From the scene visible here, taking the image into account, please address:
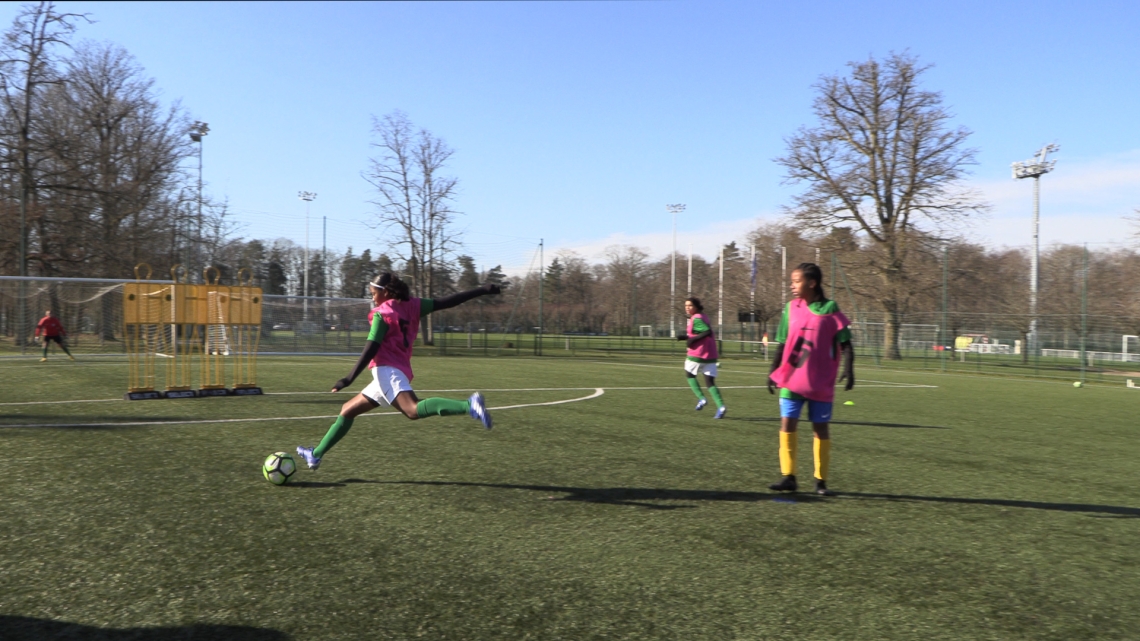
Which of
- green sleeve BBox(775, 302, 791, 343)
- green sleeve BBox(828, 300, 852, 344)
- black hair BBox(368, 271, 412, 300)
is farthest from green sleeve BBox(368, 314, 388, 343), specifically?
green sleeve BBox(828, 300, 852, 344)

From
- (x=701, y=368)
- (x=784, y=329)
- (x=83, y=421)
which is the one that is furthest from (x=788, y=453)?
(x=83, y=421)

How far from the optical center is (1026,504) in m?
6.47

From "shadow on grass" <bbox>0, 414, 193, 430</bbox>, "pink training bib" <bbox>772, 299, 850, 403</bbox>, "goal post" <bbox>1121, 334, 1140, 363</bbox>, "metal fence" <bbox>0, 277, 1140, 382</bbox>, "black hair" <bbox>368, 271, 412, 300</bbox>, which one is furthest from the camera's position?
"metal fence" <bbox>0, 277, 1140, 382</bbox>

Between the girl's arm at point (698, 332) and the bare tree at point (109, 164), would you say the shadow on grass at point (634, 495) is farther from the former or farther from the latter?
the bare tree at point (109, 164)

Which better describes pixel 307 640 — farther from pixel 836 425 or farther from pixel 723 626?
pixel 836 425

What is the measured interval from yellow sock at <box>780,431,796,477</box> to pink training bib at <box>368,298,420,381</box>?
3.22 m

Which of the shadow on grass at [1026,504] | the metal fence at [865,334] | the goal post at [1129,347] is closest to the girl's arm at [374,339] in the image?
the shadow on grass at [1026,504]

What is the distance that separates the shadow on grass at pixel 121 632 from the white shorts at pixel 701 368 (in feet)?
31.7

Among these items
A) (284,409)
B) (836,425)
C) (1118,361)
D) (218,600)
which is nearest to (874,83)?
(1118,361)

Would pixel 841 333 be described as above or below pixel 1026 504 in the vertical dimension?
above

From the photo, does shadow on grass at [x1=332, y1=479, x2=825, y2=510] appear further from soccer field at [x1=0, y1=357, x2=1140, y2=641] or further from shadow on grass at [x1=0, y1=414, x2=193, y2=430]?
shadow on grass at [x1=0, y1=414, x2=193, y2=430]

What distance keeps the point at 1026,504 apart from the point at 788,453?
1.99 m

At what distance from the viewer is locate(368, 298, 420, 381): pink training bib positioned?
6.51 m

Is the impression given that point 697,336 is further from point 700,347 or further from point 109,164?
point 109,164
